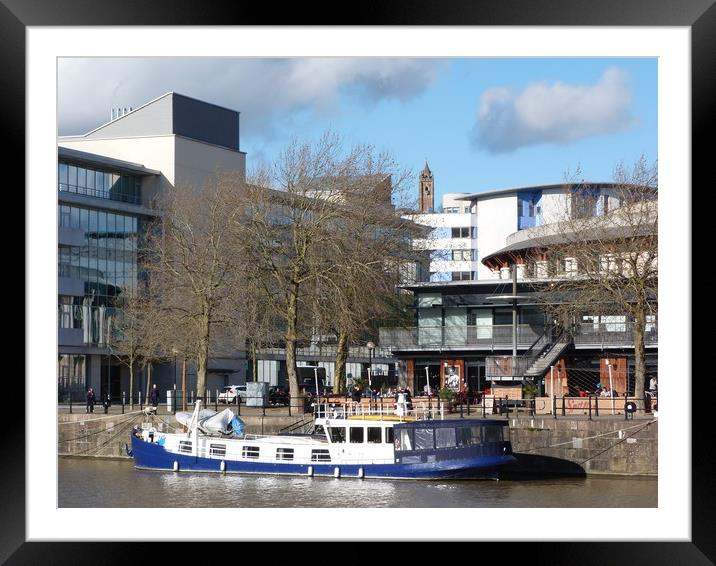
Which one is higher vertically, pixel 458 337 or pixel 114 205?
pixel 114 205

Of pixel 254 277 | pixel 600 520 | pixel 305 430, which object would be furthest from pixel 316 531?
pixel 254 277

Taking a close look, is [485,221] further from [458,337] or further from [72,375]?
[458,337]

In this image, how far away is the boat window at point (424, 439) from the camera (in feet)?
119

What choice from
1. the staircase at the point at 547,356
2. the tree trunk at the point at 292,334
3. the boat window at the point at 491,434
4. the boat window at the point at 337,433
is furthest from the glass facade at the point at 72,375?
Answer: the boat window at the point at 491,434

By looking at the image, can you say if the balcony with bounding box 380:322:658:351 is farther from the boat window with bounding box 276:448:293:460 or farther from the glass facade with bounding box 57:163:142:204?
the glass facade with bounding box 57:163:142:204

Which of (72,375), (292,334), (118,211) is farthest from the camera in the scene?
(118,211)

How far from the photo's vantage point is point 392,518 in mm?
15328

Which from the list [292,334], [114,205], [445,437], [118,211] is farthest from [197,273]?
[118,211]

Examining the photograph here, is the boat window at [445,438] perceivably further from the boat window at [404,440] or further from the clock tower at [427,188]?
the clock tower at [427,188]

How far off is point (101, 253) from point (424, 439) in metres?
43.7

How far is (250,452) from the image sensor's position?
130 ft

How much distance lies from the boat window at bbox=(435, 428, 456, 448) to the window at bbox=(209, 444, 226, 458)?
8.05 metres

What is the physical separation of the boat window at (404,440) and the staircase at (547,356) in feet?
38.3
